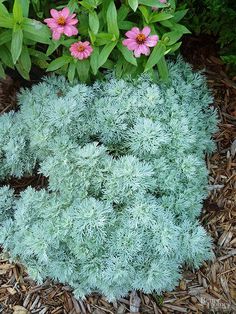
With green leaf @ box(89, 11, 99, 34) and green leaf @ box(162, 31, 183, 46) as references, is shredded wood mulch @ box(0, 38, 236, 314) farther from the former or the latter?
green leaf @ box(89, 11, 99, 34)

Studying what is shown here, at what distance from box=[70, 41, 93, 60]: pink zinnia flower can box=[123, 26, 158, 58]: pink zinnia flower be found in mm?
175

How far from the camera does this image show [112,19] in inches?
93.8

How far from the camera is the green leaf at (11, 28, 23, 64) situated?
7.67ft

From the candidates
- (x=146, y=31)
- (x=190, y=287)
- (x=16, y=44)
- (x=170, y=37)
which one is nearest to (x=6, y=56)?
(x=16, y=44)

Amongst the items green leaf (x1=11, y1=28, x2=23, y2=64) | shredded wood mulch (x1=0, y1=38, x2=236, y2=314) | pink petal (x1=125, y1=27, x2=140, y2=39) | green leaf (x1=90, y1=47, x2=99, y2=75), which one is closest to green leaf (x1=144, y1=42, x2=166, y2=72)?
pink petal (x1=125, y1=27, x2=140, y2=39)

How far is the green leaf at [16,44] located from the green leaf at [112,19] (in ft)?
1.31

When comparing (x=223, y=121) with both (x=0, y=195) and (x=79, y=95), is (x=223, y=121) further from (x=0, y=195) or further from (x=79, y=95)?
(x=0, y=195)

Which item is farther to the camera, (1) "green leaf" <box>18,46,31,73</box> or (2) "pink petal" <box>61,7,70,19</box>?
(1) "green leaf" <box>18,46,31,73</box>

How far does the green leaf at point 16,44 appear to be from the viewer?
7.67 feet

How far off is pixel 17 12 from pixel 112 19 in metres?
0.42

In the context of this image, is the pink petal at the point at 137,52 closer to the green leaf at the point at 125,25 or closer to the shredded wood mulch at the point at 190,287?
the green leaf at the point at 125,25

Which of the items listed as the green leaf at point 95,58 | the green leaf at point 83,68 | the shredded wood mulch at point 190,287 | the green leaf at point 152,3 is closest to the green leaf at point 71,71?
the green leaf at point 83,68

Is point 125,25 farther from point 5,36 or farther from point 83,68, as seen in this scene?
point 5,36

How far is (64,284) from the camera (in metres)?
2.69
